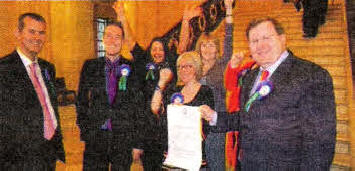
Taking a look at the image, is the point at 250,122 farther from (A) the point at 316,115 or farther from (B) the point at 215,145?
(B) the point at 215,145

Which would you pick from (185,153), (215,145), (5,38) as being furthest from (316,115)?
(5,38)

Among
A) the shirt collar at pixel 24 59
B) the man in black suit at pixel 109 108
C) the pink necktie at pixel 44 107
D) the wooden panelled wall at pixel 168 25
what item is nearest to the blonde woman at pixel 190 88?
the man in black suit at pixel 109 108

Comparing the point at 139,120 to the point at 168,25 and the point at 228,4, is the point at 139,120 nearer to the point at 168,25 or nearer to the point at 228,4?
the point at 228,4

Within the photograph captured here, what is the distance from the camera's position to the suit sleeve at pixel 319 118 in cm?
149

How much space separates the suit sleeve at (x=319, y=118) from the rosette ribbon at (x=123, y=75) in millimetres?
1214

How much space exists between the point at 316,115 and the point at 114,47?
135 centimetres

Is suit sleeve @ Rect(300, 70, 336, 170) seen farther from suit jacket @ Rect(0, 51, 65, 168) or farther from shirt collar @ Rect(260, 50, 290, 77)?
suit jacket @ Rect(0, 51, 65, 168)

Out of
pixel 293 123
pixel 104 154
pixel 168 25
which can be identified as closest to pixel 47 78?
pixel 104 154

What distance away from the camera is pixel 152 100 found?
2486 mm

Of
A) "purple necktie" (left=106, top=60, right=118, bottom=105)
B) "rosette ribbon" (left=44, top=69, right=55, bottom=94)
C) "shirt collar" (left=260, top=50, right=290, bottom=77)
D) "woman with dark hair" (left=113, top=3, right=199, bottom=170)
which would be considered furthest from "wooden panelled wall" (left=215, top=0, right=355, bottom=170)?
"rosette ribbon" (left=44, top=69, right=55, bottom=94)

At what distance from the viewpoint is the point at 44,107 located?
2400mm

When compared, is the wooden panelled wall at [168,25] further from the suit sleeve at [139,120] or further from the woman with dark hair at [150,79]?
the suit sleeve at [139,120]

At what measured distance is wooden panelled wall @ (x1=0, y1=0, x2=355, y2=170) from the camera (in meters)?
3.66

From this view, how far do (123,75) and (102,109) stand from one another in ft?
0.84
